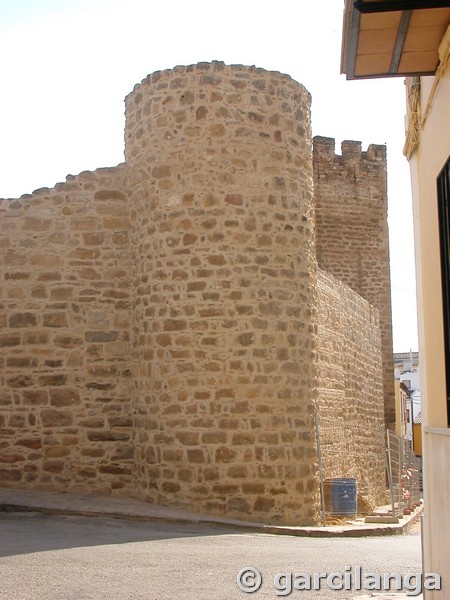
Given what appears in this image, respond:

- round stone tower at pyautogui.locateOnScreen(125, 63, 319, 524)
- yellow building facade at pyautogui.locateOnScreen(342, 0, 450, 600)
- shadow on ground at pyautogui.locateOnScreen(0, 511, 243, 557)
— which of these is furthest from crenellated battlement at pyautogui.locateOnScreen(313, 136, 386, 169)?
yellow building facade at pyautogui.locateOnScreen(342, 0, 450, 600)

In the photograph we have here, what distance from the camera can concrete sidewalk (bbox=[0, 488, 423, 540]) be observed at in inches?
404

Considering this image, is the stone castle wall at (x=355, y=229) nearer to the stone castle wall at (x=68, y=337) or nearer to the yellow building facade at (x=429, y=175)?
the stone castle wall at (x=68, y=337)

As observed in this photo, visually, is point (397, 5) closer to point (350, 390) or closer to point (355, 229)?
point (350, 390)

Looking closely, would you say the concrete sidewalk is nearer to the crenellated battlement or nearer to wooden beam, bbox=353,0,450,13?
wooden beam, bbox=353,0,450,13

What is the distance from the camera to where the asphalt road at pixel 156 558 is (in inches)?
259

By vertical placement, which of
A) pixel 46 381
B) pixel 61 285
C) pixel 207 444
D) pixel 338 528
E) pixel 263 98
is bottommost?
pixel 338 528

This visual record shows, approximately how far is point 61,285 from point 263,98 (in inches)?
136

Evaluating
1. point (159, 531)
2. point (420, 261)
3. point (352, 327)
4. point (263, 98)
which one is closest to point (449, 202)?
point (420, 261)

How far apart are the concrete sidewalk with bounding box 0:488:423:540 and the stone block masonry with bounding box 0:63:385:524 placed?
0.99 feet

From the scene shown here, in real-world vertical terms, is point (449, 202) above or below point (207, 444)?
above

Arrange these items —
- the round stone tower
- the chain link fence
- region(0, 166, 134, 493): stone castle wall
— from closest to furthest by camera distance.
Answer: the round stone tower < region(0, 166, 134, 493): stone castle wall < the chain link fence

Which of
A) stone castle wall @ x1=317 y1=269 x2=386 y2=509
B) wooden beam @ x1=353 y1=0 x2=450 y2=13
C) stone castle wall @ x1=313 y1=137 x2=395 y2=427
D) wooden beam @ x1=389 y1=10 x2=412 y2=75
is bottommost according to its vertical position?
stone castle wall @ x1=317 y1=269 x2=386 y2=509

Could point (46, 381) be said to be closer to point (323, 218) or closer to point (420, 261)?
point (420, 261)

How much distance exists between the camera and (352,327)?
57.8 feet
